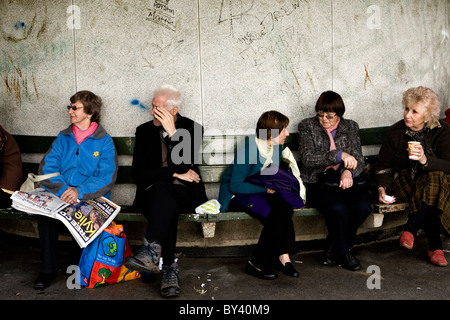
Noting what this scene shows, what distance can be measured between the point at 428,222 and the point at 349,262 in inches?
33.3

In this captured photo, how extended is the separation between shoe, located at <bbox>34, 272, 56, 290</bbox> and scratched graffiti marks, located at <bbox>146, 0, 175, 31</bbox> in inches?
94.7

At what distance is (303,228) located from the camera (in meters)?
4.75

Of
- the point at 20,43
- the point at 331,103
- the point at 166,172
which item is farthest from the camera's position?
the point at 20,43

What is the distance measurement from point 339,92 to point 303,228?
138 centimetres

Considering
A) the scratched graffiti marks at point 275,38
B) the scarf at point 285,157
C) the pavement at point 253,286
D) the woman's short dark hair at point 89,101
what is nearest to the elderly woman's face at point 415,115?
the scratched graffiti marks at point 275,38

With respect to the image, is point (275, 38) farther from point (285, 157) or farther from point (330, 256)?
point (330, 256)

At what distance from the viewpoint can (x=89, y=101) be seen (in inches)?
172

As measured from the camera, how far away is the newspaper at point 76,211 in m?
3.80

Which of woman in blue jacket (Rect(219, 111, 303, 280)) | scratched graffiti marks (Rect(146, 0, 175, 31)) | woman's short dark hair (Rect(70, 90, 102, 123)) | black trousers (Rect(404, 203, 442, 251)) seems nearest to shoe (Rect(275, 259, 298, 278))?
woman in blue jacket (Rect(219, 111, 303, 280))

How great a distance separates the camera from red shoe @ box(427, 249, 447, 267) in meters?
4.29

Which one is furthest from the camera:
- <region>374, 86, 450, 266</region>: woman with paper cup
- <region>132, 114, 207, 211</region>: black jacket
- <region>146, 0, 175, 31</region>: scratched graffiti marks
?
<region>146, 0, 175, 31</region>: scratched graffiti marks

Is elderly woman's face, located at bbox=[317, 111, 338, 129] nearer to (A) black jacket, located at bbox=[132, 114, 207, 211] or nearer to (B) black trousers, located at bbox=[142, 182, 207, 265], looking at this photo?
(A) black jacket, located at bbox=[132, 114, 207, 211]

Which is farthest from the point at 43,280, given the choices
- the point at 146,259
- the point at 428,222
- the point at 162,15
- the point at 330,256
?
the point at 428,222

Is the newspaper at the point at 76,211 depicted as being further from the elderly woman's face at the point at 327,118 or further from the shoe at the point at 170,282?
the elderly woman's face at the point at 327,118
